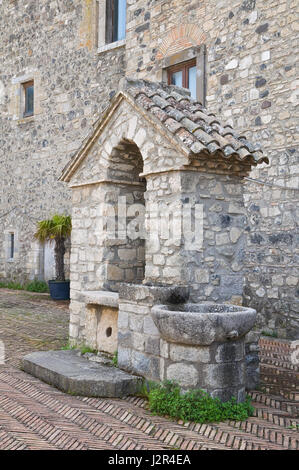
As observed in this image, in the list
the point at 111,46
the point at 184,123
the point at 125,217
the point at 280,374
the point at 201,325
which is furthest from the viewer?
the point at 111,46

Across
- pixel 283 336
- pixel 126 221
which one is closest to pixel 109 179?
pixel 126 221

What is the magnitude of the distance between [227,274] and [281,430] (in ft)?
5.41

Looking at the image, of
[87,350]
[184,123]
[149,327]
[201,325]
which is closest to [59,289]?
[87,350]

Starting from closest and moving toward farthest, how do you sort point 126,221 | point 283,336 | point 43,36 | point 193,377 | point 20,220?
point 193,377, point 126,221, point 283,336, point 43,36, point 20,220

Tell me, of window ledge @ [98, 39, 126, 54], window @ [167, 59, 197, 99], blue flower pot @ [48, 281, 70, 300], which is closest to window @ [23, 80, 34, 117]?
window ledge @ [98, 39, 126, 54]

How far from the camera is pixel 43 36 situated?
13523 millimetres

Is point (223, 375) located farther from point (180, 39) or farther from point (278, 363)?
point (180, 39)

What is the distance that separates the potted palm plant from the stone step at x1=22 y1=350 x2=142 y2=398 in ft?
20.9

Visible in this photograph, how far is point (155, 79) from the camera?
9.82m

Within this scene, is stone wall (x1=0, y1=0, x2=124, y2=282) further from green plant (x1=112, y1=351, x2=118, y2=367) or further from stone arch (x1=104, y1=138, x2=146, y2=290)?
green plant (x1=112, y1=351, x2=118, y2=367)

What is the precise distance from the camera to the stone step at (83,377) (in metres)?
4.57

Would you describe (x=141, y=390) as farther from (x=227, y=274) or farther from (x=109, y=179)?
(x=109, y=179)

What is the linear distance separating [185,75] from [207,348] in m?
6.57
